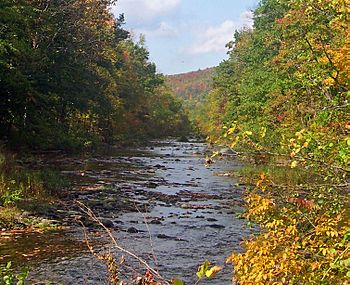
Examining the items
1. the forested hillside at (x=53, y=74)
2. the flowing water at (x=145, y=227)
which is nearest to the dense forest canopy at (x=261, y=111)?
the forested hillside at (x=53, y=74)

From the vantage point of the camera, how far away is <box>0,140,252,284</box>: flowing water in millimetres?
11492

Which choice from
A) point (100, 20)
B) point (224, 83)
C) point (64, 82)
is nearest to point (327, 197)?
point (64, 82)

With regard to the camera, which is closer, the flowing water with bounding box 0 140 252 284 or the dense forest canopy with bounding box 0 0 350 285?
the dense forest canopy with bounding box 0 0 350 285

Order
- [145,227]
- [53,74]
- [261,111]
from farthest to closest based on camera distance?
[261,111] → [53,74] → [145,227]

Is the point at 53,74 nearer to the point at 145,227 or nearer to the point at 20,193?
the point at 20,193

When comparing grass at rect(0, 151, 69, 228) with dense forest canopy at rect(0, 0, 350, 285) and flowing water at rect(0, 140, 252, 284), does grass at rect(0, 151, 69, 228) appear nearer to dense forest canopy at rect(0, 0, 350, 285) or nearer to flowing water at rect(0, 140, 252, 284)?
dense forest canopy at rect(0, 0, 350, 285)

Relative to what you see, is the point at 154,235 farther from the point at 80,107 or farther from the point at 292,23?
the point at 80,107

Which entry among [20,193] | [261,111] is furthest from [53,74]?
[20,193]

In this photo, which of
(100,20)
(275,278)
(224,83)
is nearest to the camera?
(275,278)

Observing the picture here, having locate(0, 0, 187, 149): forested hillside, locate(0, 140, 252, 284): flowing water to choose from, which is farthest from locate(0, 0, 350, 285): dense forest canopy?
locate(0, 140, 252, 284): flowing water

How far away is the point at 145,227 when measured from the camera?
16.0 meters

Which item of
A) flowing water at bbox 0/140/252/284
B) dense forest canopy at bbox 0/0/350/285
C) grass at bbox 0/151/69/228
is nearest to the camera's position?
dense forest canopy at bbox 0/0/350/285

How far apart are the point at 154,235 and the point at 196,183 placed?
43.9ft

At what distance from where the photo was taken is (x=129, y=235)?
14773 mm
